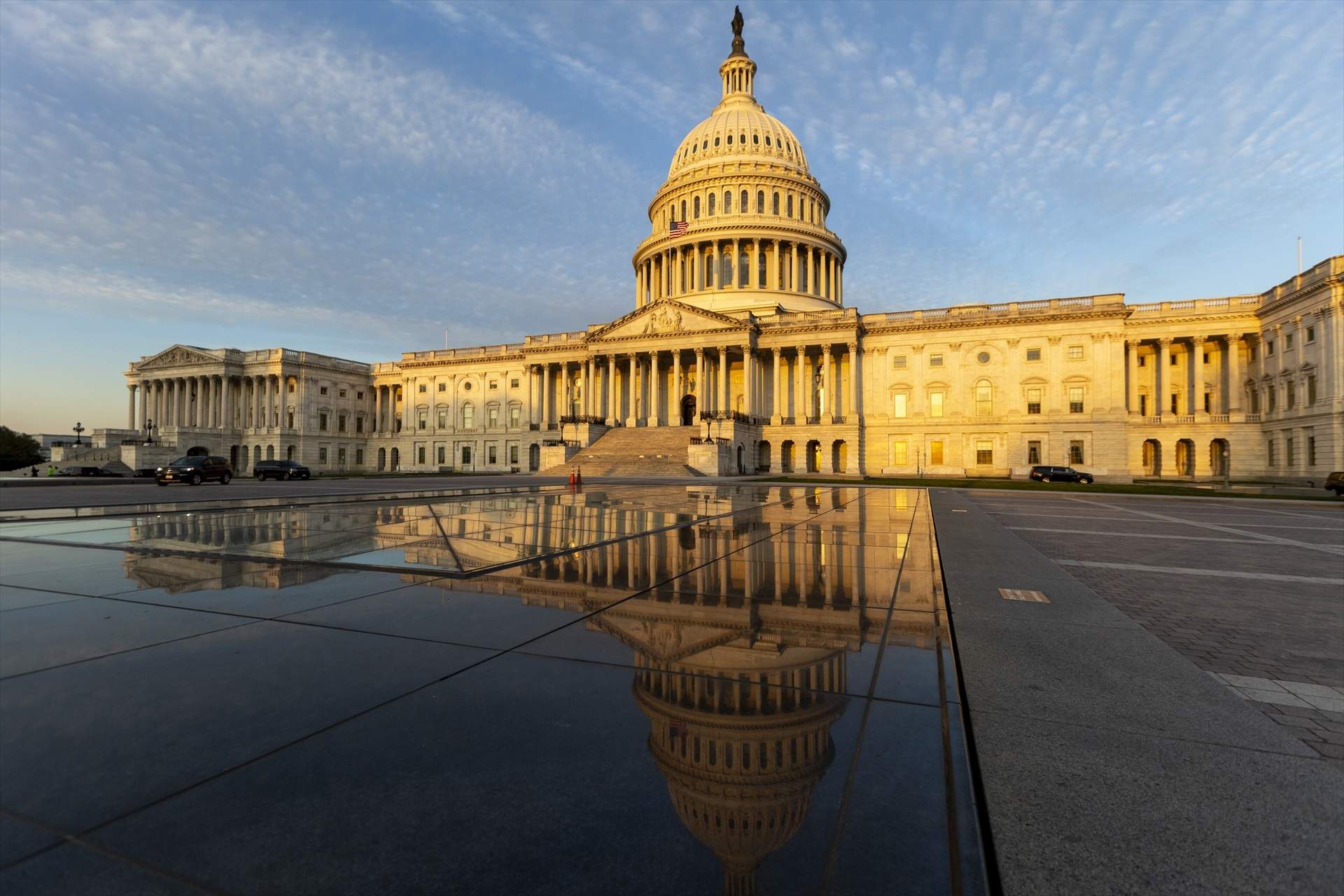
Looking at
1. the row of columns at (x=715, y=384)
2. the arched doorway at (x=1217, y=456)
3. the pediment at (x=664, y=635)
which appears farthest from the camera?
the row of columns at (x=715, y=384)

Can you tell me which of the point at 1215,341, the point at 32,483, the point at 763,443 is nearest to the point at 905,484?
the point at 763,443

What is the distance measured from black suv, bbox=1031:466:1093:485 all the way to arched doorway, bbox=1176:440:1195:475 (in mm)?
17373

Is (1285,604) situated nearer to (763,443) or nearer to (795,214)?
(763,443)

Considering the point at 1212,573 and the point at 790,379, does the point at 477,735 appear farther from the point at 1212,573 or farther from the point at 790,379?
the point at 790,379

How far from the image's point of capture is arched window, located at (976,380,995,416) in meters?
62.0

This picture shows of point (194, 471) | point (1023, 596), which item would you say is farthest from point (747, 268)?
point (1023, 596)

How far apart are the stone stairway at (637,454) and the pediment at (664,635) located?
4642cm

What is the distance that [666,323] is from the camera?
2707 inches

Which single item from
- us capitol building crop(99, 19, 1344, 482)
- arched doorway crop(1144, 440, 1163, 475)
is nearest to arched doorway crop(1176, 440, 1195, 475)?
us capitol building crop(99, 19, 1344, 482)

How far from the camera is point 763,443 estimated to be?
68.5 m

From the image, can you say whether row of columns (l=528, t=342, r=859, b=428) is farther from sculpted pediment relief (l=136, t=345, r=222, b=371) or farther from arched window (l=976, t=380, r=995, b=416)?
sculpted pediment relief (l=136, t=345, r=222, b=371)

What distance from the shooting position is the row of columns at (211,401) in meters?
91.9

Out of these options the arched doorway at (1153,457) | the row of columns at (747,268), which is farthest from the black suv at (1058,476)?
the row of columns at (747,268)

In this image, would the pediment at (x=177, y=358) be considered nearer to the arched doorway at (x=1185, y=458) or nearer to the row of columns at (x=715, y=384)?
the row of columns at (x=715, y=384)
